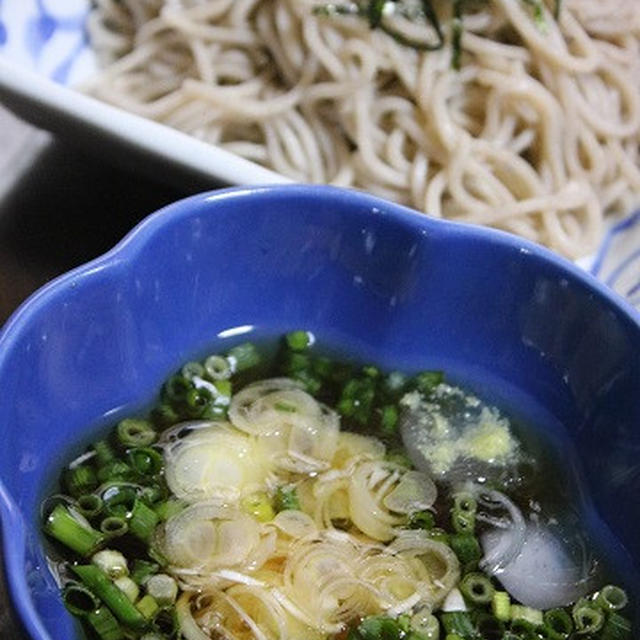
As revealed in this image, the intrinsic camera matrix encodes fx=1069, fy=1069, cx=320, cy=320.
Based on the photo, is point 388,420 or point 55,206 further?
point 55,206

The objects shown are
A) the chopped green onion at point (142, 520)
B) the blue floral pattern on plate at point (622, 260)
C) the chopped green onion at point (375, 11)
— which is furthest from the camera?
the chopped green onion at point (375, 11)

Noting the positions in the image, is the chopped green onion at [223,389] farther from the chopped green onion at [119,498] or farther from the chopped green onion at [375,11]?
the chopped green onion at [375,11]

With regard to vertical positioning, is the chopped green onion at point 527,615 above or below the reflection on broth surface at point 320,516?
below

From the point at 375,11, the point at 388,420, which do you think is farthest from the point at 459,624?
the point at 375,11

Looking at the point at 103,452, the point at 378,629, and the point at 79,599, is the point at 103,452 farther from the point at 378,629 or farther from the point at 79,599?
the point at 378,629

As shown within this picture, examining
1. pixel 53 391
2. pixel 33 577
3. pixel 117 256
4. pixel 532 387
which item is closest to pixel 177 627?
pixel 33 577

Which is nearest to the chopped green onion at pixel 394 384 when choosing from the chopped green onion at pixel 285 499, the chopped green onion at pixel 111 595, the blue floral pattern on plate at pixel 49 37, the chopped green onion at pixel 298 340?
the chopped green onion at pixel 298 340
